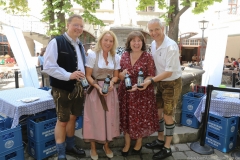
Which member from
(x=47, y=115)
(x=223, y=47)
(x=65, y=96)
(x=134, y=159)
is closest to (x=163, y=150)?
(x=134, y=159)

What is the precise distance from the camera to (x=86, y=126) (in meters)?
2.98

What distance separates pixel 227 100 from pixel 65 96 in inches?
104

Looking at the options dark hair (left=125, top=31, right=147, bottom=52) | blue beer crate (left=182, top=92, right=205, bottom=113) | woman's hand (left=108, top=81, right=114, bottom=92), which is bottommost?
blue beer crate (left=182, top=92, right=205, bottom=113)

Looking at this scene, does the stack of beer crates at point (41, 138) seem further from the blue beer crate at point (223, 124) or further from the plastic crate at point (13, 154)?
the blue beer crate at point (223, 124)

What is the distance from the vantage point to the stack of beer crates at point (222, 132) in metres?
3.44

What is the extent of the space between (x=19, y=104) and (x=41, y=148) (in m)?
0.74

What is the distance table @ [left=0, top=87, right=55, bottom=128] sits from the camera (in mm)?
3028

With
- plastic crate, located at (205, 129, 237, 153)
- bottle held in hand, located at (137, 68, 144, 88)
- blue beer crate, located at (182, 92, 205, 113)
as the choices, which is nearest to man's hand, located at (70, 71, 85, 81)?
bottle held in hand, located at (137, 68, 144, 88)

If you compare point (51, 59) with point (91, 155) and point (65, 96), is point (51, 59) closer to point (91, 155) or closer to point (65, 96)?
point (65, 96)

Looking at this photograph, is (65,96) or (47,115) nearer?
(65,96)

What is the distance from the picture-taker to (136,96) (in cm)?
295

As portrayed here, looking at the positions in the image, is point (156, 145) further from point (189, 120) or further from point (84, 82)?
point (84, 82)

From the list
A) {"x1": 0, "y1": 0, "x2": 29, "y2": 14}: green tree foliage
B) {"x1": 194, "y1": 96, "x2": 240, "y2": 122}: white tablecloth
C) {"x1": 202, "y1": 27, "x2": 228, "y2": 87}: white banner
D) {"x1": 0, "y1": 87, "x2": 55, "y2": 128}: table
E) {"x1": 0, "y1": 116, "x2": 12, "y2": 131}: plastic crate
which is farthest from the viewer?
{"x1": 0, "y1": 0, "x2": 29, "y2": 14}: green tree foliage

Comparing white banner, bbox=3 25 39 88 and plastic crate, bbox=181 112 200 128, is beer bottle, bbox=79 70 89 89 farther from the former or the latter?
white banner, bbox=3 25 39 88
